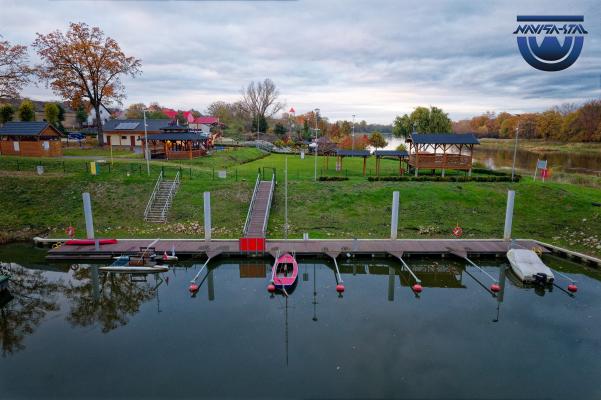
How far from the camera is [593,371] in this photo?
14.1 metres

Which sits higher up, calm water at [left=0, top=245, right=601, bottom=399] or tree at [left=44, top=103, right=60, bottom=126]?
tree at [left=44, top=103, right=60, bottom=126]

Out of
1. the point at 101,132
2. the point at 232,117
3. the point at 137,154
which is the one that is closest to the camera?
the point at 137,154

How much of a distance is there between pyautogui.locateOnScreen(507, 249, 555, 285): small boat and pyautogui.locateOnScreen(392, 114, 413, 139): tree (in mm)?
58264

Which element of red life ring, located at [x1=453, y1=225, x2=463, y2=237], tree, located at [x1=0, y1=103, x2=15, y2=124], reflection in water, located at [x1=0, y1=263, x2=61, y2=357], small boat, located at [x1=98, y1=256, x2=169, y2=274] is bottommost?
reflection in water, located at [x1=0, y1=263, x2=61, y2=357]

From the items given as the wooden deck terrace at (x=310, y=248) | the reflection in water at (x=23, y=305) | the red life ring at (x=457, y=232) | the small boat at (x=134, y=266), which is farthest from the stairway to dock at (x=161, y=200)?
the red life ring at (x=457, y=232)

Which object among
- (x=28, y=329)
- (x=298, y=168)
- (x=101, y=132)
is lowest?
(x=28, y=329)

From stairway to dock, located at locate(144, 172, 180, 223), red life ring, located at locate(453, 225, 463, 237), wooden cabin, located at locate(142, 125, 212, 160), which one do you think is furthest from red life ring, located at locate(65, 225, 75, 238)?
red life ring, located at locate(453, 225, 463, 237)

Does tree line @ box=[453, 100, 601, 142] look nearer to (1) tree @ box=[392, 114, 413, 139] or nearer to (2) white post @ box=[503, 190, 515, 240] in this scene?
(1) tree @ box=[392, 114, 413, 139]

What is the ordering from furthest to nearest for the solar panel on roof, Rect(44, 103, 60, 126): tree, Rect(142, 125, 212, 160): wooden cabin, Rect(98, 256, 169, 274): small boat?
Rect(44, 103, 60, 126): tree → the solar panel on roof → Rect(142, 125, 212, 160): wooden cabin → Rect(98, 256, 169, 274): small boat

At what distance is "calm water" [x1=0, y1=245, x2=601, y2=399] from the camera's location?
43.5ft

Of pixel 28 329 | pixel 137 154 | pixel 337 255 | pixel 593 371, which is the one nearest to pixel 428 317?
pixel 593 371

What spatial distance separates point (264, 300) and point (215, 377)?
630cm

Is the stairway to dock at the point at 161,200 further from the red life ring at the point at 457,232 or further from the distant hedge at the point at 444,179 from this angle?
the red life ring at the point at 457,232

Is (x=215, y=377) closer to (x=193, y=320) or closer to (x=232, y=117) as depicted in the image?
(x=193, y=320)
